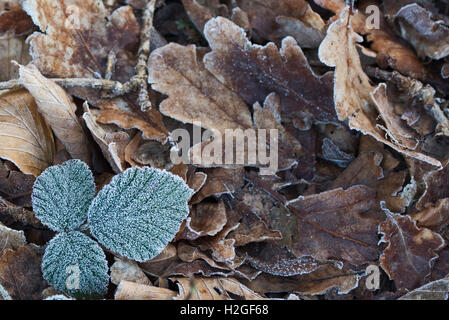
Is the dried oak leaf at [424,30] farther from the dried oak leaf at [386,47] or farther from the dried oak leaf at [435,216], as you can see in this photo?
the dried oak leaf at [435,216]

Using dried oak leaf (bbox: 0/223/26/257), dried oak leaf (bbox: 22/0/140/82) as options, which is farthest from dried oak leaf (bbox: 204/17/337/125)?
dried oak leaf (bbox: 0/223/26/257)

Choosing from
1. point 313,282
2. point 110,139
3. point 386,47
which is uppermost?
point 386,47

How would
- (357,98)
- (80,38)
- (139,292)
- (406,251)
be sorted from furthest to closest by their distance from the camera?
(80,38) < (357,98) < (406,251) < (139,292)

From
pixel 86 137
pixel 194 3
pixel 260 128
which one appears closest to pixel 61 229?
pixel 86 137

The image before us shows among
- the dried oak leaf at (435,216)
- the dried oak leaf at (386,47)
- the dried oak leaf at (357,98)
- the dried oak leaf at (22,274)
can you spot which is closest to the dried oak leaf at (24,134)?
the dried oak leaf at (22,274)

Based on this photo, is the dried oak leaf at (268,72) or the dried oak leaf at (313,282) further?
the dried oak leaf at (268,72)

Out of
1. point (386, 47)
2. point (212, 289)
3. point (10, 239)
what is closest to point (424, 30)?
point (386, 47)

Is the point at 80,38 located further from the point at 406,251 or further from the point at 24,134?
the point at 406,251
